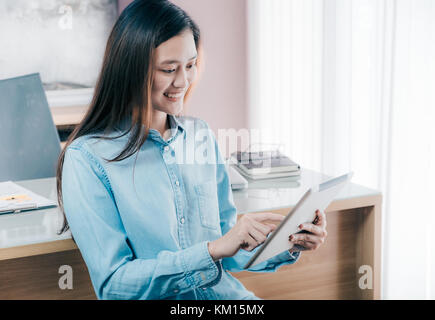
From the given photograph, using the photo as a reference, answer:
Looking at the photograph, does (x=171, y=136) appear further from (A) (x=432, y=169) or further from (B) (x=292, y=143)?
(B) (x=292, y=143)

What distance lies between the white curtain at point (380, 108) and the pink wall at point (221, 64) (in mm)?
795

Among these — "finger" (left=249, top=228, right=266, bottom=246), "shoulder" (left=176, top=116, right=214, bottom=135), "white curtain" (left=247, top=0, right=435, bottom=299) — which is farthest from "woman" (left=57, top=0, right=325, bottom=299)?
"white curtain" (left=247, top=0, right=435, bottom=299)

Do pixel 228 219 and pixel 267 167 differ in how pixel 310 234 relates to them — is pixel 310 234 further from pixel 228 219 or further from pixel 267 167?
pixel 267 167

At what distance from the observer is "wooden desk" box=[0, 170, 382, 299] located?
1130 mm

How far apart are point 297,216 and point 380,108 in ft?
3.96

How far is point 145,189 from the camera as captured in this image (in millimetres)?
1013

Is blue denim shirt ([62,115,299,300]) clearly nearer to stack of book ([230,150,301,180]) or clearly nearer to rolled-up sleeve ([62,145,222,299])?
rolled-up sleeve ([62,145,222,299])

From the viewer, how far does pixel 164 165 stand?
3.47 ft

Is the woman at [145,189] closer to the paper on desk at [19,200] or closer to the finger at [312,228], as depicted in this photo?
the finger at [312,228]

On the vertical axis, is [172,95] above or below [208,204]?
above

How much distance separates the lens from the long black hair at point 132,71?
954mm

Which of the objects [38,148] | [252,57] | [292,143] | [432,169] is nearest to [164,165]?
[38,148]

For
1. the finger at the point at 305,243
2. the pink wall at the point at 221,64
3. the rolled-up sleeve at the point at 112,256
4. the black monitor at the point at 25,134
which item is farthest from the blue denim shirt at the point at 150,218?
the pink wall at the point at 221,64

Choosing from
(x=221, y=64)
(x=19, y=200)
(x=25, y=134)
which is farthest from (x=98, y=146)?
(x=221, y=64)
